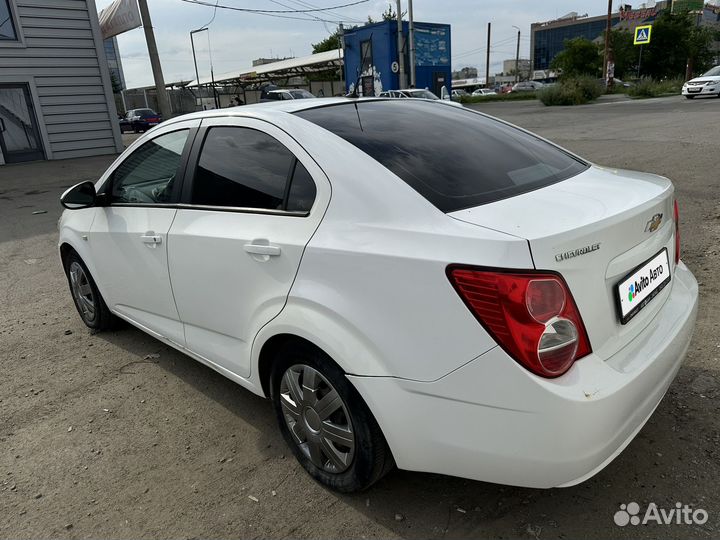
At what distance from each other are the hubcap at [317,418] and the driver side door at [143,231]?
0.95 m

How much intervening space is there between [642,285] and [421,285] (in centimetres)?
92

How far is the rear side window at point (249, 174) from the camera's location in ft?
7.57

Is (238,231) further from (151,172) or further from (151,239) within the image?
(151,172)

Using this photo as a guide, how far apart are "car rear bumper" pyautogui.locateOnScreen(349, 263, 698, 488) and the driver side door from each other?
1578mm

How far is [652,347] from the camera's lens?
6.63ft

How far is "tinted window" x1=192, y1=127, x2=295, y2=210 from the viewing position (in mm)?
2400

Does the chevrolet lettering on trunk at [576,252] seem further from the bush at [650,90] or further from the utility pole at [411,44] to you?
the bush at [650,90]

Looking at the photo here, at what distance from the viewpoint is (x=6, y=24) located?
14.8 m

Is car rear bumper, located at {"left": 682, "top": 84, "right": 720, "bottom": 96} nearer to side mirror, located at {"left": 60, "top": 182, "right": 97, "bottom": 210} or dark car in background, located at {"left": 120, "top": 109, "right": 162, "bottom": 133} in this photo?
dark car in background, located at {"left": 120, "top": 109, "right": 162, "bottom": 133}

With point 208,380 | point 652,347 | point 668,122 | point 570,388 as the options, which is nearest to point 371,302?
point 570,388

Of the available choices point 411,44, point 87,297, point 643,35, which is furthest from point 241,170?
point 643,35

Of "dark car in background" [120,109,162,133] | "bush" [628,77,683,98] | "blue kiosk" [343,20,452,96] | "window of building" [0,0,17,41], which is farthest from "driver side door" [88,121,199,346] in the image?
"bush" [628,77,683,98]

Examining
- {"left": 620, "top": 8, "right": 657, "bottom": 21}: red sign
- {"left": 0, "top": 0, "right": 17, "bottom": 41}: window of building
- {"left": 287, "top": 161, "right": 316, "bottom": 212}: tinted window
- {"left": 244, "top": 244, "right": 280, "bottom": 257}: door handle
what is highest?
{"left": 620, "top": 8, "right": 657, "bottom": 21}: red sign

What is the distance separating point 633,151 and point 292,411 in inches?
410
